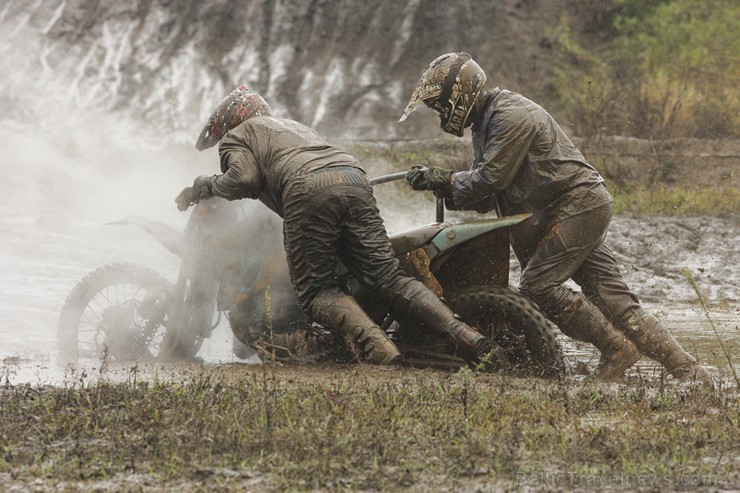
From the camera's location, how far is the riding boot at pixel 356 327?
709cm

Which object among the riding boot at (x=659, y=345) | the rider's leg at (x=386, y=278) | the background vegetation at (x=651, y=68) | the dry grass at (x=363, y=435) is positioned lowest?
the dry grass at (x=363, y=435)

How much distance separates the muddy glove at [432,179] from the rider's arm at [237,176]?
993mm

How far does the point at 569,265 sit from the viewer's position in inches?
295

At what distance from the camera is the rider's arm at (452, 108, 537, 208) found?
24.0ft

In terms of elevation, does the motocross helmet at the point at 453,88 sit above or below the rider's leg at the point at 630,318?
above

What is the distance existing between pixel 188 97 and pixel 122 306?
725 inches

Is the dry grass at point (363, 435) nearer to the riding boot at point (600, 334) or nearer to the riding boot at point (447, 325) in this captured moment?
the riding boot at point (447, 325)

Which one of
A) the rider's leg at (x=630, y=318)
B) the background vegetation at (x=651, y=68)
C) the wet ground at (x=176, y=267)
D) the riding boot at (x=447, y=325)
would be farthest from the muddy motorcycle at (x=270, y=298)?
the background vegetation at (x=651, y=68)

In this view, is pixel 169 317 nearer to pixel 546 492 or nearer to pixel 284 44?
→ pixel 546 492

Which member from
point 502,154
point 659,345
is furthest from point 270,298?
point 659,345

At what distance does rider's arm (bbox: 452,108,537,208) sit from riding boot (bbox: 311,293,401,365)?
1031mm

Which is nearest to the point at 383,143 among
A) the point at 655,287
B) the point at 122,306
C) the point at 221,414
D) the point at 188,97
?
the point at 188,97

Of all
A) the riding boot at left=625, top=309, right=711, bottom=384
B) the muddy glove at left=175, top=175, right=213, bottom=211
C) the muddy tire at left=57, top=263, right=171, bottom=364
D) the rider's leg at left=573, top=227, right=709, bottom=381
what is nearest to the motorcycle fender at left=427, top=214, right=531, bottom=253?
the rider's leg at left=573, top=227, right=709, bottom=381

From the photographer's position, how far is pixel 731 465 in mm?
4926
